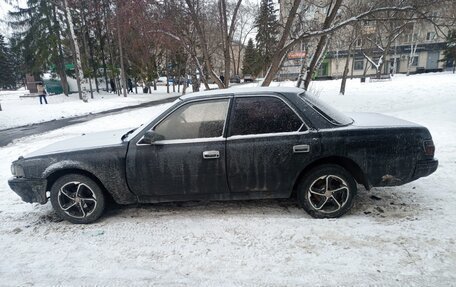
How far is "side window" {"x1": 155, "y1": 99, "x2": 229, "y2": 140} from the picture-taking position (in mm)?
3633

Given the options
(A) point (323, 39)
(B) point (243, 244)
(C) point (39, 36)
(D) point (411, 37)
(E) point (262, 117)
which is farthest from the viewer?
(D) point (411, 37)

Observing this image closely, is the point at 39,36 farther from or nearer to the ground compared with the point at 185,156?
farther from the ground

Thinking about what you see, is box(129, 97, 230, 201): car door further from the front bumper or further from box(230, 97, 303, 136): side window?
the front bumper

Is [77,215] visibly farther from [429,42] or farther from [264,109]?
[429,42]

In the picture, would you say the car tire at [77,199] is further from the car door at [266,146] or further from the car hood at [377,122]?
the car hood at [377,122]

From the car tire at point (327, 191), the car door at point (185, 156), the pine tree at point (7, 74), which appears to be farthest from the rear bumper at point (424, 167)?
the pine tree at point (7, 74)

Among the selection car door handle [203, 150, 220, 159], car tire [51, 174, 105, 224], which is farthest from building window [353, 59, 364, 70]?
car tire [51, 174, 105, 224]

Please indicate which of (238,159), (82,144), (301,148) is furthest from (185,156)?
(82,144)

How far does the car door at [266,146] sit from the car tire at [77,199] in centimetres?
176

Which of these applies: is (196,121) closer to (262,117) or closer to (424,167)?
(262,117)

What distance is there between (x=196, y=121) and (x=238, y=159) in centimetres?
75

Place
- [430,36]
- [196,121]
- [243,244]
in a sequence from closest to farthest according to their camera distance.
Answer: [243,244] → [196,121] → [430,36]

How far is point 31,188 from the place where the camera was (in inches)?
148

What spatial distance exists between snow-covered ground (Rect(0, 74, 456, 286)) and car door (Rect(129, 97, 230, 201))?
1.41ft
